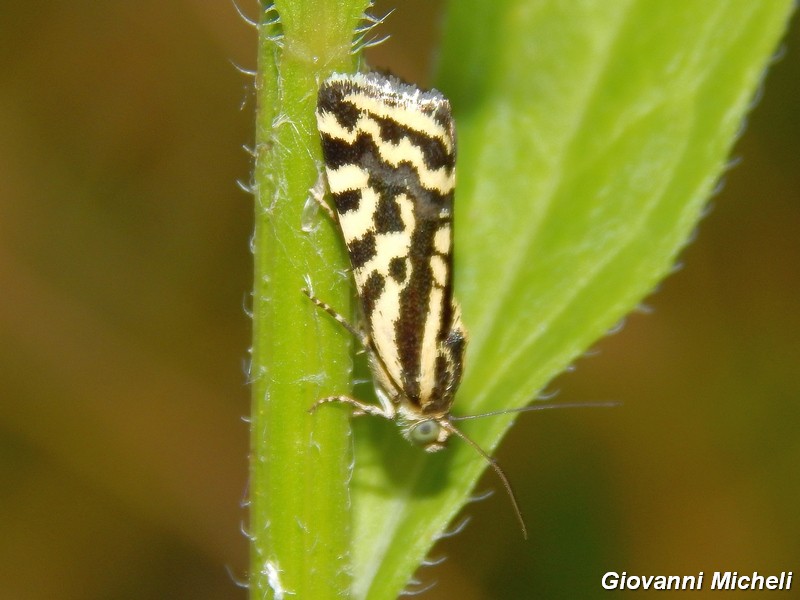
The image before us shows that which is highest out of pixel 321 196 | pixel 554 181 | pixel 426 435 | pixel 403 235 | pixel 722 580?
pixel 722 580

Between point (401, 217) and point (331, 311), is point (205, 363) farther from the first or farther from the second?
point (331, 311)

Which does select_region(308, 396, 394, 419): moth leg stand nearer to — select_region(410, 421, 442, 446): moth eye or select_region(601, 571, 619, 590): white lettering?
select_region(410, 421, 442, 446): moth eye

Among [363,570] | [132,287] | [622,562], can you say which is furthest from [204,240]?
[363,570]

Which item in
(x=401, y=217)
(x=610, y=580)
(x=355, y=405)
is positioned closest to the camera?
(x=355, y=405)

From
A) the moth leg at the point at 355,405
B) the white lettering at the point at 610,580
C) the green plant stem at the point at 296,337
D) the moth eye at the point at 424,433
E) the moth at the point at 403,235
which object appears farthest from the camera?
the white lettering at the point at 610,580

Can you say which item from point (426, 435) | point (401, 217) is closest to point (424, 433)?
point (426, 435)

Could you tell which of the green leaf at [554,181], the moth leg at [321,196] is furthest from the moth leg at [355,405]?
the moth leg at [321,196]

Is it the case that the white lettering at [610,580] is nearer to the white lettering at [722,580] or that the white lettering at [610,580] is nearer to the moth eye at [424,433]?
the white lettering at [722,580]
